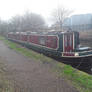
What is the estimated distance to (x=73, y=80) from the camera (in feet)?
20.1

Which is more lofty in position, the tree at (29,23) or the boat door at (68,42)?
the tree at (29,23)

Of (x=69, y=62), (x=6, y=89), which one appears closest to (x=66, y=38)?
(x=69, y=62)

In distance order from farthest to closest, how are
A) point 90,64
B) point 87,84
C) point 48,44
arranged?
point 48,44, point 90,64, point 87,84

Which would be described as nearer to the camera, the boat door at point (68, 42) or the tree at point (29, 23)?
the boat door at point (68, 42)

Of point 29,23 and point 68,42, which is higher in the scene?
point 29,23

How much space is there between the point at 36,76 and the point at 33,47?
10118 millimetres

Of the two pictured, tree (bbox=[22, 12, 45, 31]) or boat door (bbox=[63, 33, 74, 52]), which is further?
tree (bbox=[22, 12, 45, 31])

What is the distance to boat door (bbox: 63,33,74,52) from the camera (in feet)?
35.1

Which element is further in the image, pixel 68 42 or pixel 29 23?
pixel 29 23

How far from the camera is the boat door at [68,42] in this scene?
10703 millimetres

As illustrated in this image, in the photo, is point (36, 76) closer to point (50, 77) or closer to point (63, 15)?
point (50, 77)

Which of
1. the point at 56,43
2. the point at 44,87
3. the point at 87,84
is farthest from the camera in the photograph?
the point at 56,43

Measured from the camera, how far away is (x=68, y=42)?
10750 mm

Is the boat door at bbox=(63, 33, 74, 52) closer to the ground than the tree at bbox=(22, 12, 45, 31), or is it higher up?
closer to the ground
